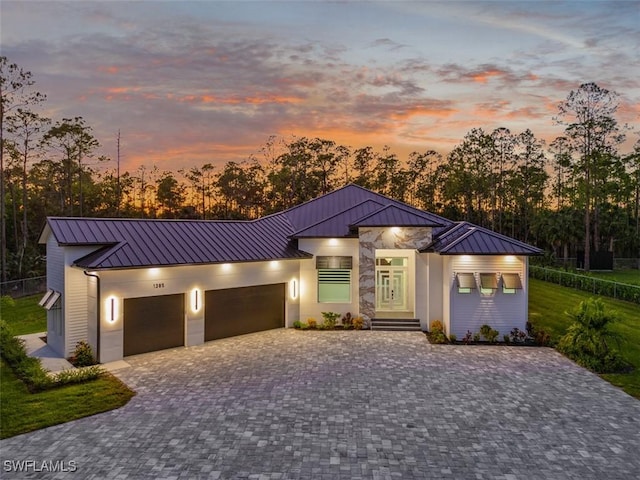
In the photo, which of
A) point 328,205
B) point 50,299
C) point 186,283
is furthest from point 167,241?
point 328,205

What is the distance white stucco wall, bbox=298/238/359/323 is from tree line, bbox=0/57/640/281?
2346 cm

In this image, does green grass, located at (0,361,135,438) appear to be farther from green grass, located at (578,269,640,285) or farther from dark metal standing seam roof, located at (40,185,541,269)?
green grass, located at (578,269,640,285)

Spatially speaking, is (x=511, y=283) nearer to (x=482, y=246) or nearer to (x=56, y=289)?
(x=482, y=246)

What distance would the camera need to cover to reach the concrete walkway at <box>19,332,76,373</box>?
12758 millimetres

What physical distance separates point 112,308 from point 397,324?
1245cm

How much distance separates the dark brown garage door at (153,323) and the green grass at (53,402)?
2.39 meters

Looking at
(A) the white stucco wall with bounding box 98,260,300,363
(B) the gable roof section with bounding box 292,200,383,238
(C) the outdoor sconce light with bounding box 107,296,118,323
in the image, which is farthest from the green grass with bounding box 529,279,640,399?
(C) the outdoor sconce light with bounding box 107,296,118,323

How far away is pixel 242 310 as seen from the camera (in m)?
16.9

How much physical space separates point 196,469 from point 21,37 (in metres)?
17.8

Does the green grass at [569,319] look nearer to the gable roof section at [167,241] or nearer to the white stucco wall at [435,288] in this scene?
the white stucco wall at [435,288]

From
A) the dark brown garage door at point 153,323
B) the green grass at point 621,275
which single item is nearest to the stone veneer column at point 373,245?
the dark brown garage door at point 153,323

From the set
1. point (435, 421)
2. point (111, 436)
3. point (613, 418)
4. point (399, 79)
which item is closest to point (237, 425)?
point (111, 436)

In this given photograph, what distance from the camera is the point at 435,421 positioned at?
29.2 ft

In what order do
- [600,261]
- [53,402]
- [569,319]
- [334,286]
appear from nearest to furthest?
[53,402]
[569,319]
[334,286]
[600,261]
